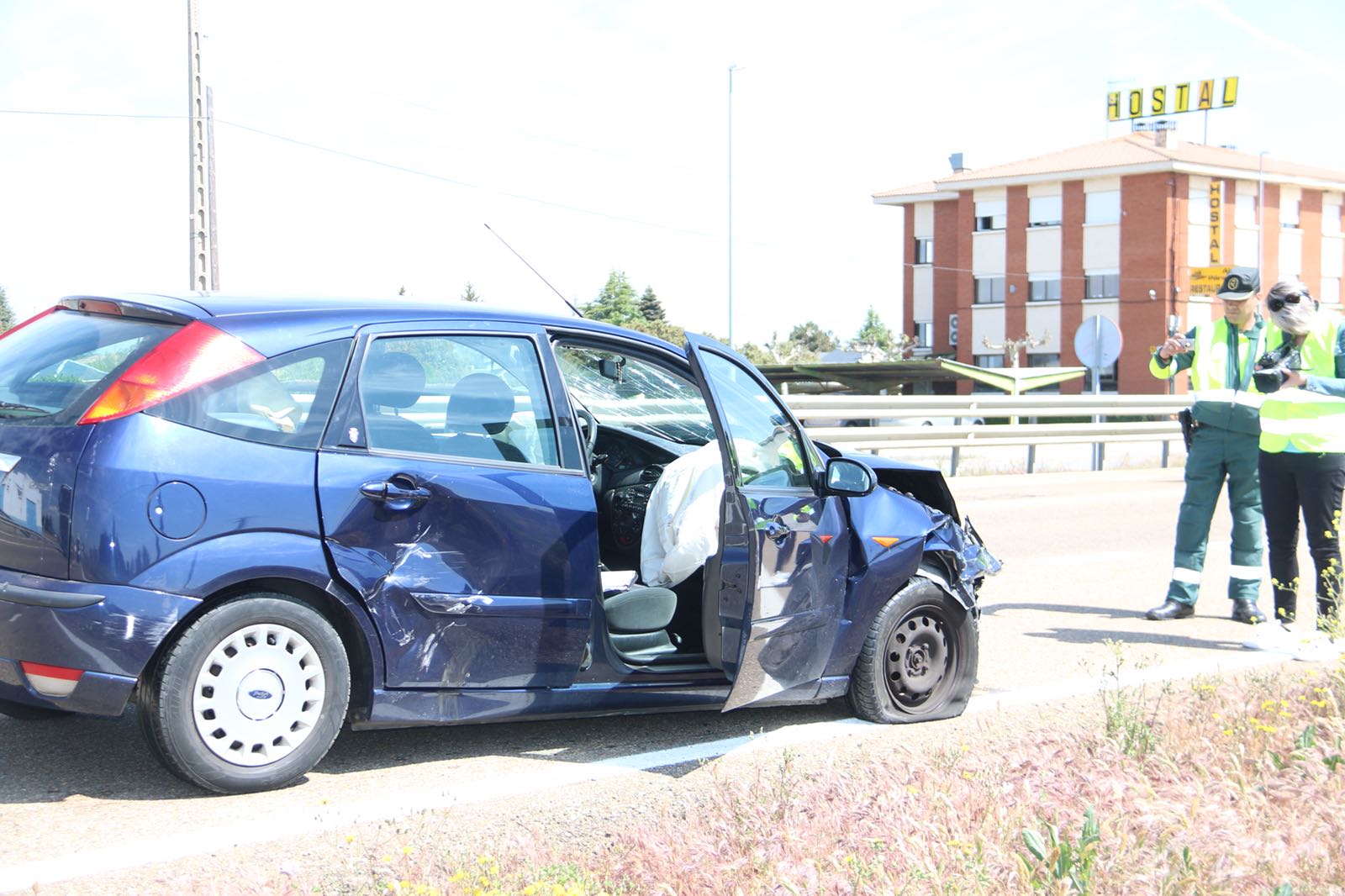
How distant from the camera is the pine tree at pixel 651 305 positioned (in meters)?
75.6

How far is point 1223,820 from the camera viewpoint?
3818mm

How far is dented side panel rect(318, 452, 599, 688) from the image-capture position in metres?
4.31

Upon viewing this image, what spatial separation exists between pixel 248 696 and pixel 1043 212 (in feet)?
185

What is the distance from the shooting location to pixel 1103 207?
55.7 metres

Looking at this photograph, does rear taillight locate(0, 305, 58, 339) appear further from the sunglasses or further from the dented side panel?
the sunglasses

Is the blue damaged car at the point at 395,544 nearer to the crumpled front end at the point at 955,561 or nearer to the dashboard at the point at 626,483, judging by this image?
the crumpled front end at the point at 955,561

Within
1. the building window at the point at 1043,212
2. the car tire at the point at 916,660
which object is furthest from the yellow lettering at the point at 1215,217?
the car tire at the point at 916,660

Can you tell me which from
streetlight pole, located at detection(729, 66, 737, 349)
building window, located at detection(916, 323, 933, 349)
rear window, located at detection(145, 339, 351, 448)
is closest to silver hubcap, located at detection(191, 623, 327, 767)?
rear window, located at detection(145, 339, 351, 448)

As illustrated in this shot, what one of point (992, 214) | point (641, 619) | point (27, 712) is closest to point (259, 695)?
point (27, 712)

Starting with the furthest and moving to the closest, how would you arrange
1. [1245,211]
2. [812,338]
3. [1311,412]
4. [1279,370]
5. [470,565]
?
[812,338], [1245,211], [1311,412], [1279,370], [470,565]

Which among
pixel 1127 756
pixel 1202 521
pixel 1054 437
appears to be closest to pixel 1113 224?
pixel 1054 437

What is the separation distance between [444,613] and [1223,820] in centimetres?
238

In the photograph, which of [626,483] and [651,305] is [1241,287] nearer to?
[626,483]

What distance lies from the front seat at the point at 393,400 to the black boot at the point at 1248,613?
17.2 feet
